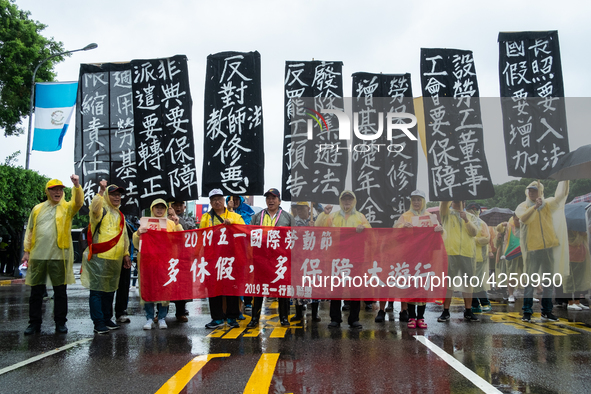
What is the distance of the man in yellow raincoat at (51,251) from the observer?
690 cm

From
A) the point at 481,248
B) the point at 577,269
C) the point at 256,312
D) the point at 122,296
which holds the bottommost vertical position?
the point at 256,312

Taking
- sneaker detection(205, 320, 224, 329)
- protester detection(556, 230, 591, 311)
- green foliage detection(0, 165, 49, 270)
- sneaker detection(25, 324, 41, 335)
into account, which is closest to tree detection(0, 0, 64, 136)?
green foliage detection(0, 165, 49, 270)

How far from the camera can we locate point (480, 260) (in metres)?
9.23

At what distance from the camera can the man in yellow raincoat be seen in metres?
6.90

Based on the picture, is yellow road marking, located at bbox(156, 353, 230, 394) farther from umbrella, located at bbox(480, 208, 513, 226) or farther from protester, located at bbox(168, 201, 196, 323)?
umbrella, located at bbox(480, 208, 513, 226)

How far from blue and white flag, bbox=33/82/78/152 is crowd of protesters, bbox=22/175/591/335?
569cm

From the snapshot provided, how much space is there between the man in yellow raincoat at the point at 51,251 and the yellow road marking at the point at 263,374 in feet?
11.0

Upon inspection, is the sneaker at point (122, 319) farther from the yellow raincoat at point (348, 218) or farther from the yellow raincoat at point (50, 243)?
the yellow raincoat at point (348, 218)

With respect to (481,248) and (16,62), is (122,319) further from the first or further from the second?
(16,62)

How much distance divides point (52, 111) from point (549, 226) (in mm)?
11866

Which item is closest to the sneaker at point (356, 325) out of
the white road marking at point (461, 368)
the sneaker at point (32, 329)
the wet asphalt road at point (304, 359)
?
the wet asphalt road at point (304, 359)

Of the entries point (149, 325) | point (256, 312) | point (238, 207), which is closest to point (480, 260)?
point (256, 312)

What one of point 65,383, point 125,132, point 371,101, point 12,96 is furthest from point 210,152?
point 12,96

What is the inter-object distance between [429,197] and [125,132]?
588cm
